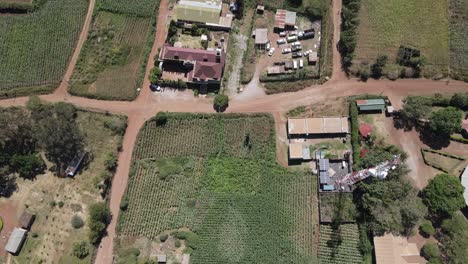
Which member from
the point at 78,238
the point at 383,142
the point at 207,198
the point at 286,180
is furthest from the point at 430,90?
the point at 78,238

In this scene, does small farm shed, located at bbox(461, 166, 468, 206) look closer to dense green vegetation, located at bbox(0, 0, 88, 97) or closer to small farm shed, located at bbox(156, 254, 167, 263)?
small farm shed, located at bbox(156, 254, 167, 263)

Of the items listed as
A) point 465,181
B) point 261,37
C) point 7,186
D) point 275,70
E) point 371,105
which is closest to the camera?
point 465,181

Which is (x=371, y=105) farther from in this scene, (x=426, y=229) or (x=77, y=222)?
(x=77, y=222)

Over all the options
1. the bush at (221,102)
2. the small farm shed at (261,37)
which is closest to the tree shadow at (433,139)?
the small farm shed at (261,37)

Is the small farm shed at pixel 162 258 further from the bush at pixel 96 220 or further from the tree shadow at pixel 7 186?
the tree shadow at pixel 7 186

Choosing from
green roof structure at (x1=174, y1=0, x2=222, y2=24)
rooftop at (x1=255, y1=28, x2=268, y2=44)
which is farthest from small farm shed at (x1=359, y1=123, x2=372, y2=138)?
green roof structure at (x1=174, y1=0, x2=222, y2=24)

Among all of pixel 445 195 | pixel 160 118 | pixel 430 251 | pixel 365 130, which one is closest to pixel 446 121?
pixel 445 195

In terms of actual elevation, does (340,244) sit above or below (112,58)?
below
